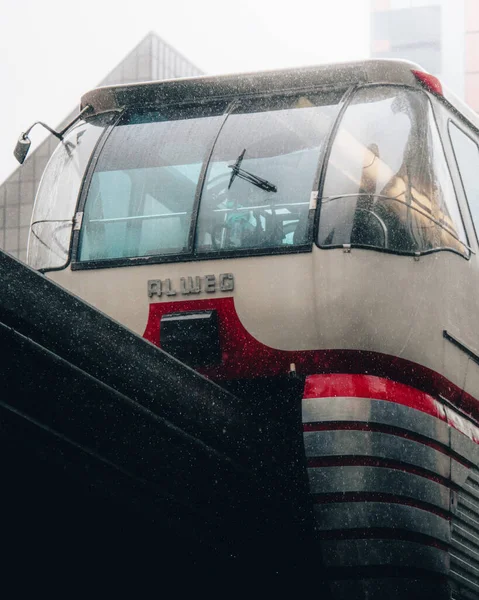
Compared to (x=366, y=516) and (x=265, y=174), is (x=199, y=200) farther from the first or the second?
(x=366, y=516)

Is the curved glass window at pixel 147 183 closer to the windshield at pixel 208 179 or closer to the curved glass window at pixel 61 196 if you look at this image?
the windshield at pixel 208 179

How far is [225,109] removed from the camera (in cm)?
594

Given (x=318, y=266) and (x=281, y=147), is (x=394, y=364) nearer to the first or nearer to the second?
(x=318, y=266)

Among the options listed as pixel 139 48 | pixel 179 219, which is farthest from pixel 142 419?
pixel 139 48

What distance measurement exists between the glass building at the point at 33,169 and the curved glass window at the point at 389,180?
11.9 metres

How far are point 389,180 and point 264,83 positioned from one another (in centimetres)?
91

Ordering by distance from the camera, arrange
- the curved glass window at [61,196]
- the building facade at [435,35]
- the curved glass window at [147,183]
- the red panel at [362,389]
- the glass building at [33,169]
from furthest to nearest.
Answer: the building facade at [435,35] → the glass building at [33,169] → the curved glass window at [61,196] → the curved glass window at [147,183] → the red panel at [362,389]

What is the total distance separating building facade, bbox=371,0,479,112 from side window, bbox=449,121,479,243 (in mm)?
42843

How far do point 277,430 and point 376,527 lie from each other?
61 centimetres

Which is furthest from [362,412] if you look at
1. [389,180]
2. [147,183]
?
[147,183]

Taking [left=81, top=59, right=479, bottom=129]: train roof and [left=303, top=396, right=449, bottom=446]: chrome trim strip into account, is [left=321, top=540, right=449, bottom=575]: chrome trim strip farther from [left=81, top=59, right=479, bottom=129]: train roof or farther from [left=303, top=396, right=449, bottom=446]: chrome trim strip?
[left=81, top=59, right=479, bottom=129]: train roof

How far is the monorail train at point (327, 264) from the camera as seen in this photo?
192 inches

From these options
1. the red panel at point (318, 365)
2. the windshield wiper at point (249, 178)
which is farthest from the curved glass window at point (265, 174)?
the red panel at point (318, 365)

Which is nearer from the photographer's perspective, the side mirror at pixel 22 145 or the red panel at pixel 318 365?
the red panel at pixel 318 365
